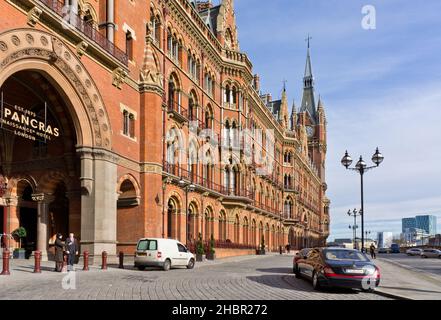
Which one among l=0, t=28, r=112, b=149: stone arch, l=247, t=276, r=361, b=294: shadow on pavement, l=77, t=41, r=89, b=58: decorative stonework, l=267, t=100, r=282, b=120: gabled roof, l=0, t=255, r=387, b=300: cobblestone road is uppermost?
l=267, t=100, r=282, b=120: gabled roof

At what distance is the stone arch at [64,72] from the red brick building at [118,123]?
1.9 inches

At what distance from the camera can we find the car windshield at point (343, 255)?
15.2m

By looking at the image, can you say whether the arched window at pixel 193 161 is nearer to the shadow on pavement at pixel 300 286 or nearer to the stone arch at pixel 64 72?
the stone arch at pixel 64 72

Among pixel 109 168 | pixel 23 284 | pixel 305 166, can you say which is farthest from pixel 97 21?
pixel 305 166

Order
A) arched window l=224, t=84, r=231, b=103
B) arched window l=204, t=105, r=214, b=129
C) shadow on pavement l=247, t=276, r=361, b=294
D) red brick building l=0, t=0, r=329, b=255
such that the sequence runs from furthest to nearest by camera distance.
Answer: arched window l=224, t=84, r=231, b=103
arched window l=204, t=105, r=214, b=129
red brick building l=0, t=0, r=329, b=255
shadow on pavement l=247, t=276, r=361, b=294

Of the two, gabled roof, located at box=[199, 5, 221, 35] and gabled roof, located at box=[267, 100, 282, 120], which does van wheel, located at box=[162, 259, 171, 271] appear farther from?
gabled roof, located at box=[267, 100, 282, 120]

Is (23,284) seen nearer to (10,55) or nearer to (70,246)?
(70,246)

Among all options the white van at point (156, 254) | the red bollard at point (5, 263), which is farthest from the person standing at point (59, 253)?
the white van at point (156, 254)

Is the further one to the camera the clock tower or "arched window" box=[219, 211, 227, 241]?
the clock tower

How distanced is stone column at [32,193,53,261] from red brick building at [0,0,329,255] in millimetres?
54

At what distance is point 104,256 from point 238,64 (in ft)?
99.0

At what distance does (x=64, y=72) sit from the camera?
21750mm

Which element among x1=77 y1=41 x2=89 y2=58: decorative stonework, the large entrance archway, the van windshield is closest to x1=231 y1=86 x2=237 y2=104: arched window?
the large entrance archway

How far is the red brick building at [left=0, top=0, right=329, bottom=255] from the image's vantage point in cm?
2153
